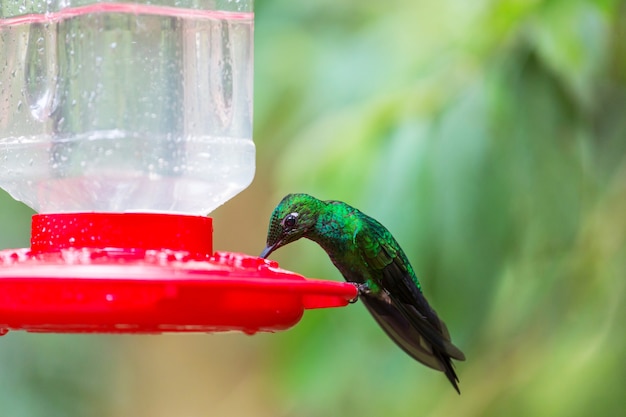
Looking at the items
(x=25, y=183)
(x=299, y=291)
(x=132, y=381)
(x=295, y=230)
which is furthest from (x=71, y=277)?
(x=132, y=381)

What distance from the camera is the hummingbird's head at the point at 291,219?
3037 mm

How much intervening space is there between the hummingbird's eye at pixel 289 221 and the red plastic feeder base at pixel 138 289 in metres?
0.76

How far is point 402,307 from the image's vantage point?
10.9 feet

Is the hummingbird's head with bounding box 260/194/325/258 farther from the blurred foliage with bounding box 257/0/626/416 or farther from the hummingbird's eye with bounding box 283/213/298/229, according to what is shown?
the blurred foliage with bounding box 257/0/626/416

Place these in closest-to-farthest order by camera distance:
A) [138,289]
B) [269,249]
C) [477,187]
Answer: [138,289] → [269,249] → [477,187]

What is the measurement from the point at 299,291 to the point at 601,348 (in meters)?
2.29

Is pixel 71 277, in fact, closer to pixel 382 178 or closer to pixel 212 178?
pixel 212 178

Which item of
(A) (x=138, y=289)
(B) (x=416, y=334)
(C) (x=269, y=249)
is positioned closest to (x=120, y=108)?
(C) (x=269, y=249)

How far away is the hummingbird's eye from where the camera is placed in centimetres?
308

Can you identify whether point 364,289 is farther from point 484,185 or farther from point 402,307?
point 484,185

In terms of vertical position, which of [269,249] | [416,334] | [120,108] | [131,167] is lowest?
[416,334]

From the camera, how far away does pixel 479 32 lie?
12.4 ft

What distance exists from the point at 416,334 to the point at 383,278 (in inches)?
8.3

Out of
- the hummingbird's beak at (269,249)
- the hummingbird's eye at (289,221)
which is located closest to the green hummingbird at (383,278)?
the hummingbird's eye at (289,221)
